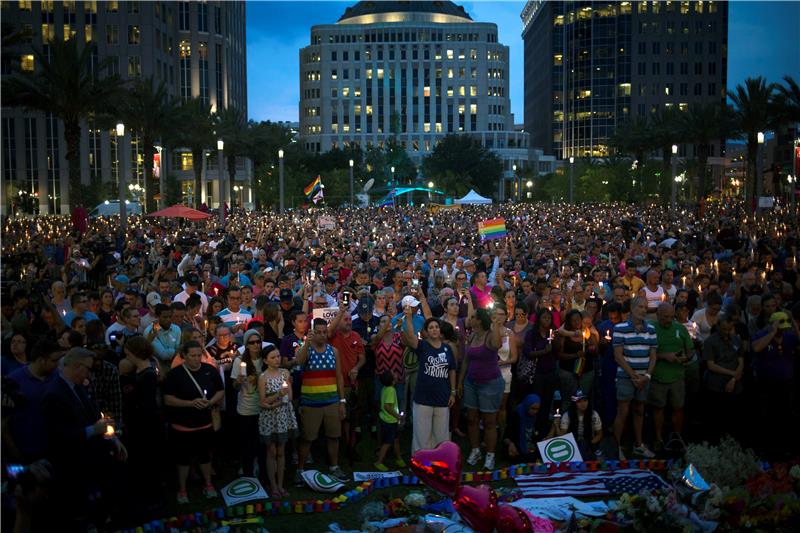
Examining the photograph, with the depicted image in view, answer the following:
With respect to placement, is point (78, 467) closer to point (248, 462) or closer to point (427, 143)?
point (248, 462)

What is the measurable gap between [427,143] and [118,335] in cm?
14663

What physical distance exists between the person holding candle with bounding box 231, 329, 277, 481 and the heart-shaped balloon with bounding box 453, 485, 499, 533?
3.38m

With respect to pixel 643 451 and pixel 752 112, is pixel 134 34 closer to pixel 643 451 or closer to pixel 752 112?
pixel 752 112

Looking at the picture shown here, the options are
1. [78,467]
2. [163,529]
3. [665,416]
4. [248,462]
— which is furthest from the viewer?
[665,416]

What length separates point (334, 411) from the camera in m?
7.92

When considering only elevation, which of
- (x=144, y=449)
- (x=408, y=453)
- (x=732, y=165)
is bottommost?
(x=408, y=453)

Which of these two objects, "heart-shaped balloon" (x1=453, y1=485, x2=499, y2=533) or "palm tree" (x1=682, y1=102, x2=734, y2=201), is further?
"palm tree" (x1=682, y1=102, x2=734, y2=201)

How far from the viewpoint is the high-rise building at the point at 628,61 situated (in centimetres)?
12662

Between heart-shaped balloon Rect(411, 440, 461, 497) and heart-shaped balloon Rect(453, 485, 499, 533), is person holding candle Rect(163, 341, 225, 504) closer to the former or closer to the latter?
heart-shaped balloon Rect(411, 440, 461, 497)

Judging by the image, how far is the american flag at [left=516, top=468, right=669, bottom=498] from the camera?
7250 millimetres

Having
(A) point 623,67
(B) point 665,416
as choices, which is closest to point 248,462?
(B) point 665,416

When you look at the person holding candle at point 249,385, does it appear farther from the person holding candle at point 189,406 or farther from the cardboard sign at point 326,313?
the cardboard sign at point 326,313

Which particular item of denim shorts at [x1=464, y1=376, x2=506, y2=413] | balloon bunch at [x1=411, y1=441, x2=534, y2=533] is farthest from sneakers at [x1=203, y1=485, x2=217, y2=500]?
balloon bunch at [x1=411, y1=441, x2=534, y2=533]

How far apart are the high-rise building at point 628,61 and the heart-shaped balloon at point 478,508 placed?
407 feet
